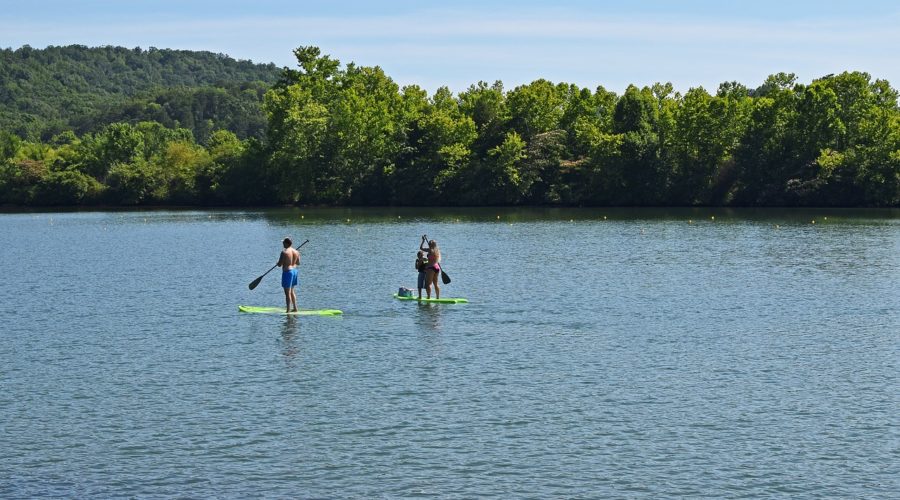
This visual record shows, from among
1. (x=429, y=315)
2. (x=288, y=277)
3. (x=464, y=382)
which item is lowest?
(x=464, y=382)

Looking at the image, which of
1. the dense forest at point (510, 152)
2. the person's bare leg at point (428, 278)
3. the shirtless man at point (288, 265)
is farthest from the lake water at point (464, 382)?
the dense forest at point (510, 152)

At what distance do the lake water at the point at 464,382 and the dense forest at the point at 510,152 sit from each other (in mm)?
65487

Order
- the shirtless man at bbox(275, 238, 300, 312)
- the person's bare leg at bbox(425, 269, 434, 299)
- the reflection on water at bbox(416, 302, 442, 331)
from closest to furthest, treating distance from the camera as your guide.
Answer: the reflection on water at bbox(416, 302, 442, 331) → the shirtless man at bbox(275, 238, 300, 312) → the person's bare leg at bbox(425, 269, 434, 299)

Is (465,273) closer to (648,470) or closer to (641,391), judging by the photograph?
(641,391)

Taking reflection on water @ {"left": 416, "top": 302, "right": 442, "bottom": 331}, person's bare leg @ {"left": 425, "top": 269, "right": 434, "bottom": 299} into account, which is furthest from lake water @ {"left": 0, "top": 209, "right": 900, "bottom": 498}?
person's bare leg @ {"left": 425, "top": 269, "right": 434, "bottom": 299}

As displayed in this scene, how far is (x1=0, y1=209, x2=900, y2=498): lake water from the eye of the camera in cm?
1952

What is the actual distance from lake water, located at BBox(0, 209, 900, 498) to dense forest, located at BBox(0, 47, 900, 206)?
65487mm

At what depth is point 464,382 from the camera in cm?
2688

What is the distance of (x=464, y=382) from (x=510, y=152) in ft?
341

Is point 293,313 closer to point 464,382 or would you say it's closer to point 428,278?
point 428,278

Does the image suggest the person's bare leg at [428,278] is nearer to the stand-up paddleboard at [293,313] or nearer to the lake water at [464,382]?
the lake water at [464,382]

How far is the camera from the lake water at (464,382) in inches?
768

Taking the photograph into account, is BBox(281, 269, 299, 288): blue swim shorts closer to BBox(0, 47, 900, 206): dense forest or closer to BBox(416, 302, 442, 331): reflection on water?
BBox(416, 302, 442, 331): reflection on water

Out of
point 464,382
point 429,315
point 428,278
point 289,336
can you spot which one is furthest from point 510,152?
point 464,382
